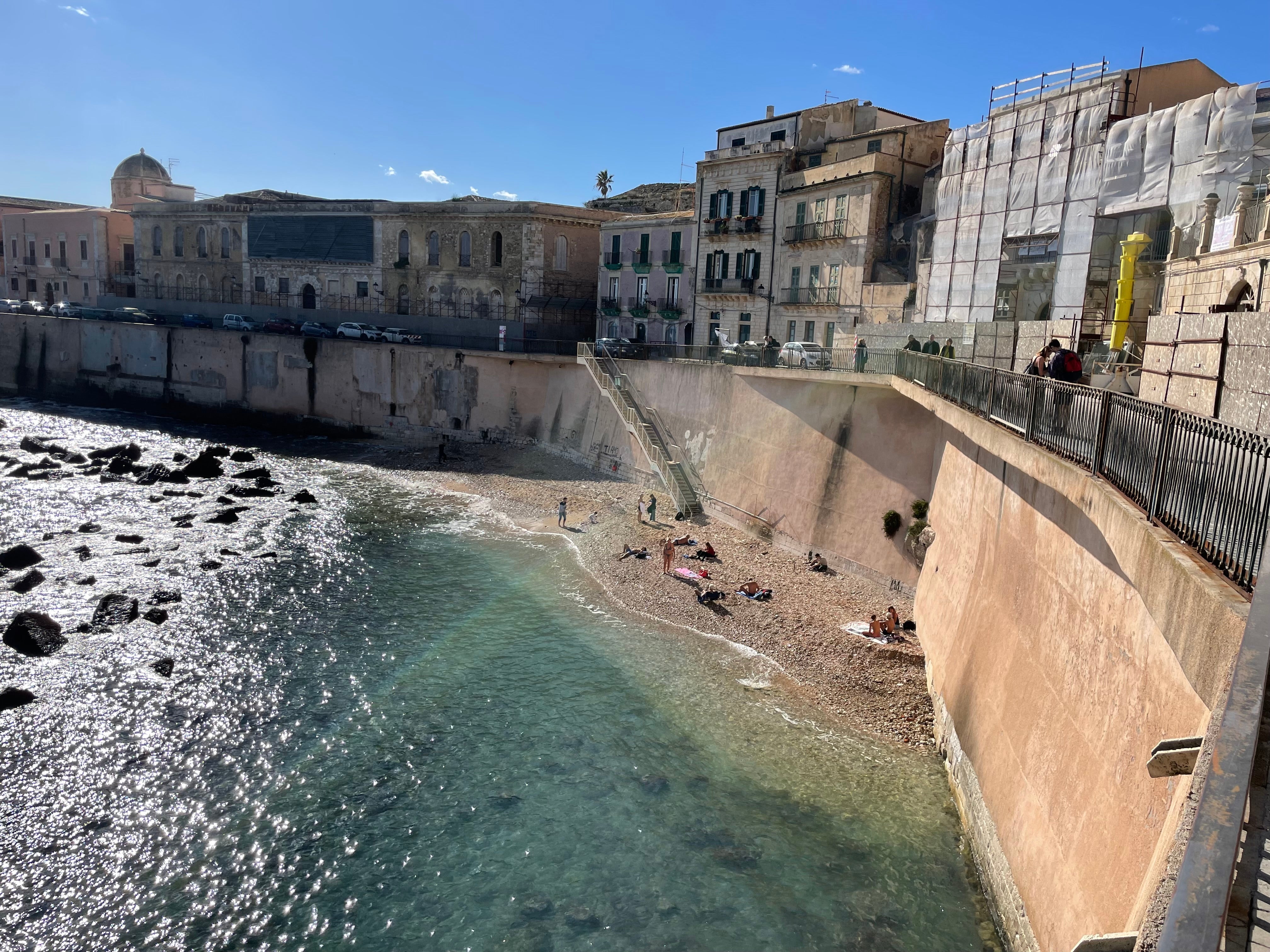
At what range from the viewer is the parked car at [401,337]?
166 ft

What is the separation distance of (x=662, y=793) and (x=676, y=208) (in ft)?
191

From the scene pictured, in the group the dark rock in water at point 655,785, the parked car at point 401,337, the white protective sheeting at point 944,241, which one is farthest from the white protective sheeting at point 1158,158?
the parked car at point 401,337

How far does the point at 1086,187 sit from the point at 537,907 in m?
23.2

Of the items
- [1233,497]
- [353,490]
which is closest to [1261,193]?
[1233,497]

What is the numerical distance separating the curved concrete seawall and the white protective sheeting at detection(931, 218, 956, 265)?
6.71 metres

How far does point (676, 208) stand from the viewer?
67.6 m

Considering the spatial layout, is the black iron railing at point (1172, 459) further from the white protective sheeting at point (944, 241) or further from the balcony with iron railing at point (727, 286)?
the balcony with iron railing at point (727, 286)

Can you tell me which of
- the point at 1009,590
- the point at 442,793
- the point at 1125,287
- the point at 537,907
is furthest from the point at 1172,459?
the point at 1125,287

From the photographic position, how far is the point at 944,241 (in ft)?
97.2

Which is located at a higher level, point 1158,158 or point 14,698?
point 1158,158

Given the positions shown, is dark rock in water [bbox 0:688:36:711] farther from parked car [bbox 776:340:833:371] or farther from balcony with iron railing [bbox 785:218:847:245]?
balcony with iron railing [bbox 785:218:847:245]

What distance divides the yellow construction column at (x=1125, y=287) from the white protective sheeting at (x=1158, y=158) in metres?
1.85

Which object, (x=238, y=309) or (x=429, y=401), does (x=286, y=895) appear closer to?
(x=429, y=401)

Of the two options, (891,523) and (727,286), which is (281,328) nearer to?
(727,286)
